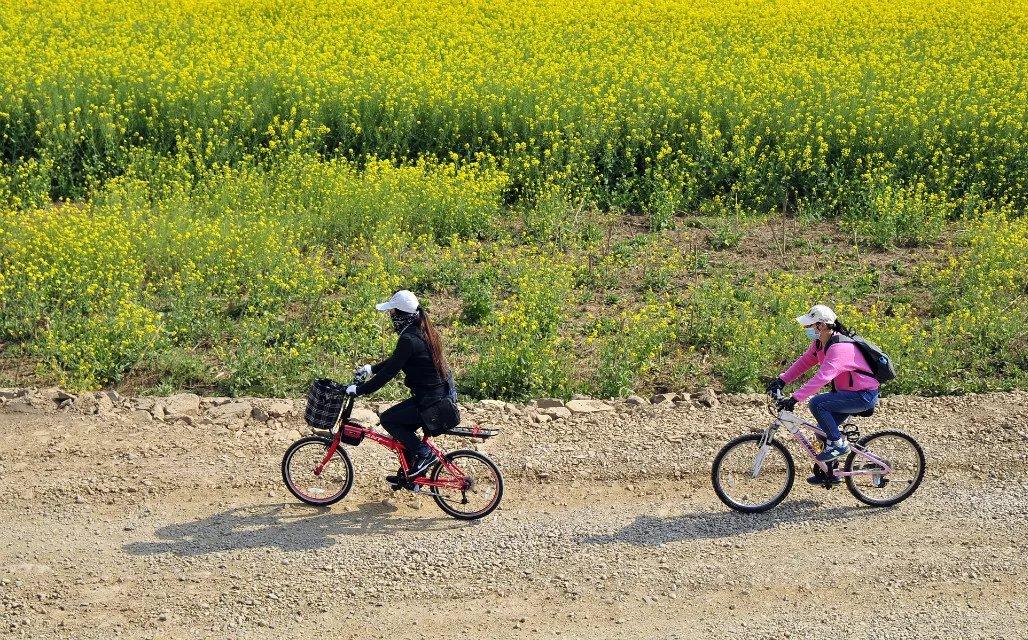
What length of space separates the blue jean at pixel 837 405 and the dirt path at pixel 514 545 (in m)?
0.67

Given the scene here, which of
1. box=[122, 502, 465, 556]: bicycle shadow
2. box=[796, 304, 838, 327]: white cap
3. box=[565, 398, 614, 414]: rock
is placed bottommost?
box=[122, 502, 465, 556]: bicycle shadow

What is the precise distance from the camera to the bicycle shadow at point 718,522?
9.03 meters

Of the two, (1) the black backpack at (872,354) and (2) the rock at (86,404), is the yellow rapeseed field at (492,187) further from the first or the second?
(1) the black backpack at (872,354)

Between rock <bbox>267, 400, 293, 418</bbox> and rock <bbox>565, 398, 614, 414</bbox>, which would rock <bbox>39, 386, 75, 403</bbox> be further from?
rock <bbox>565, 398, 614, 414</bbox>

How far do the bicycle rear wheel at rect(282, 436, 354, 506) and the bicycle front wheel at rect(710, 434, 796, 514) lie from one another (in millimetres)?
2789

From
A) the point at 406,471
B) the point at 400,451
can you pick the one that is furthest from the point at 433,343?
the point at 406,471

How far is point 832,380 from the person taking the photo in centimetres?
923

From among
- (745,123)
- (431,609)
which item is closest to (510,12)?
(745,123)

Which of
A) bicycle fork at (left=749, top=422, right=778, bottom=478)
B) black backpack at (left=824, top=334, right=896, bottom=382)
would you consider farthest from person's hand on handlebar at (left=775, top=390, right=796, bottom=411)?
black backpack at (left=824, top=334, right=896, bottom=382)

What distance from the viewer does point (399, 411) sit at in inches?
361

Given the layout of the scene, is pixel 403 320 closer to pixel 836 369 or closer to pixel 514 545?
pixel 514 545

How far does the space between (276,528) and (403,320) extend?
5.81 feet

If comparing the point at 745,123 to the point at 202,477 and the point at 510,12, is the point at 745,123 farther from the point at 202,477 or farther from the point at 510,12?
the point at 202,477

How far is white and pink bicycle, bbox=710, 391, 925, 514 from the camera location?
948cm
